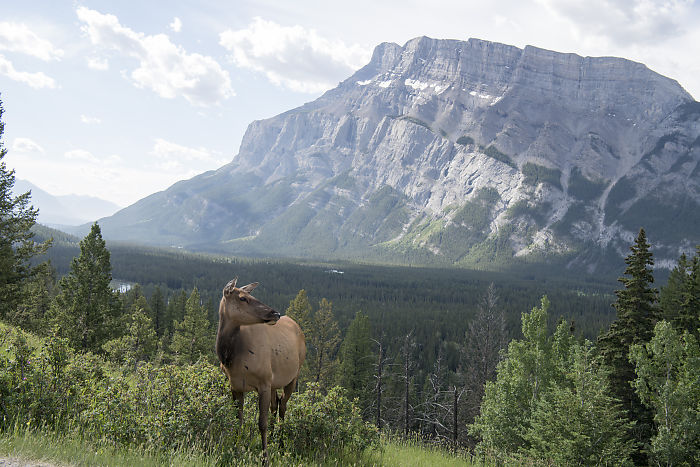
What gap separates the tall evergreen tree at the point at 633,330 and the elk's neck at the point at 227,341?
24363 mm

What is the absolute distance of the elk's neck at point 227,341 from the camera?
6.24 metres

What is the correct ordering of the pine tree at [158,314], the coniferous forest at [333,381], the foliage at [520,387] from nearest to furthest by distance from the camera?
the coniferous forest at [333,381], the foliage at [520,387], the pine tree at [158,314]

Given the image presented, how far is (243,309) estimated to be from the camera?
20.3 feet

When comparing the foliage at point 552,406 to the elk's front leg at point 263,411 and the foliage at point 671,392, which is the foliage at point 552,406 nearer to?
the foliage at point 671,392

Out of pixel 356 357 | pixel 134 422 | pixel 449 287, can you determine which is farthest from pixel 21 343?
pixel 449 287

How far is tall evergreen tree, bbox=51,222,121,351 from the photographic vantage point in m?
28.3

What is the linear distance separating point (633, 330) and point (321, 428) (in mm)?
23350

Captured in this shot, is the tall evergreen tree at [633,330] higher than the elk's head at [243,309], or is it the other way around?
the elk's head at [243,309]

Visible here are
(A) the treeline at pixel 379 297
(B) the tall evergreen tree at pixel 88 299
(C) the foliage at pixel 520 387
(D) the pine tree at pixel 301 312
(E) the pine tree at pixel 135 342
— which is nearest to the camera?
(C) the foliage at pixel 520 387

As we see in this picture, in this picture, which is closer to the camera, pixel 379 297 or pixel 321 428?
pixel 321 428

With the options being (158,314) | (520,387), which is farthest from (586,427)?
(158,314)

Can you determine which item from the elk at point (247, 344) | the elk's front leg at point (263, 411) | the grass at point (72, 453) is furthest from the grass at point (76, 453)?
the elk at point (247, 344)

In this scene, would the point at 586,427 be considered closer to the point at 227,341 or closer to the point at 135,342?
the point at 227,341

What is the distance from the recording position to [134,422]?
6.59 meters
